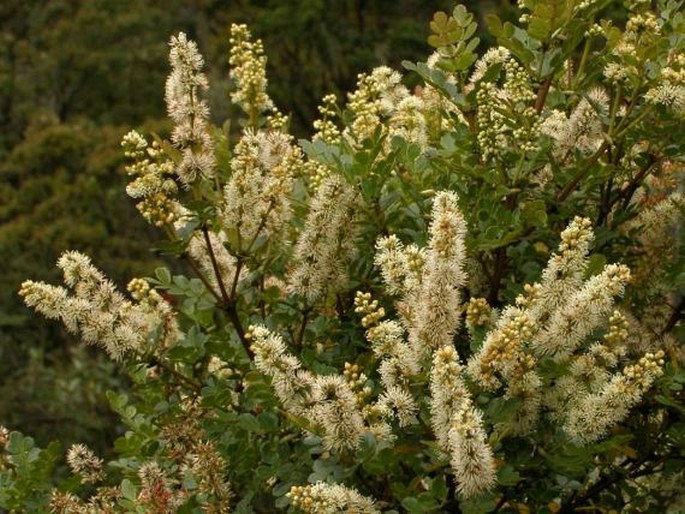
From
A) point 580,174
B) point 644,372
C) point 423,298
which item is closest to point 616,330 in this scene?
point 644,372

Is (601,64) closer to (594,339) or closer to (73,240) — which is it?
(594,339)

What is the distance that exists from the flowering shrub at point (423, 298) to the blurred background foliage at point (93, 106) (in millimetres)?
8462

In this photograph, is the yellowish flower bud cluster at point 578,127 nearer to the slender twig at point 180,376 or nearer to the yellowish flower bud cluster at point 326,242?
the yellowish flower bud cluster at point 326,242

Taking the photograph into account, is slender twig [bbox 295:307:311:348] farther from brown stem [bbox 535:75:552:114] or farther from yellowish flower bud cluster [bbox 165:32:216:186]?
brown stem [bbox 535:75:552:114]

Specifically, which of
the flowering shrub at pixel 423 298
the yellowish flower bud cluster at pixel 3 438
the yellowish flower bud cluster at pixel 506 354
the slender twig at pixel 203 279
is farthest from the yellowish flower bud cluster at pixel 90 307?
the yellowish flower bud cluster at pixel 506 354

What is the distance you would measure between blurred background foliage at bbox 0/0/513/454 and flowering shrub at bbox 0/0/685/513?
846cm

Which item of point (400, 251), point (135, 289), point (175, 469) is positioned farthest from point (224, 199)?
point (175, 469)

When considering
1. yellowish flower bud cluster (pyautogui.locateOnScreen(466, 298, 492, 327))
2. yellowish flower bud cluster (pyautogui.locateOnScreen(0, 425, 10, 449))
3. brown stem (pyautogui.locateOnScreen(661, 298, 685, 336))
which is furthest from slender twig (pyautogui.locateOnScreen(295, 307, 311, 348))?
brown stem (pyautogui.locateOnScreen(661, 298, 685, 336))

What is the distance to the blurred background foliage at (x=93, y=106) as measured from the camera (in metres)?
12.5

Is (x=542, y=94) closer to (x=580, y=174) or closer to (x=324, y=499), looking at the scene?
(x=580, y=174)

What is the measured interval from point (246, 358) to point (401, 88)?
1.03 m

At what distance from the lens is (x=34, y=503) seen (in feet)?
10.2

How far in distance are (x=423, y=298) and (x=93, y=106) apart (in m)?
18.3

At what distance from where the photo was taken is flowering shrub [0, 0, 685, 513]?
2.49m
